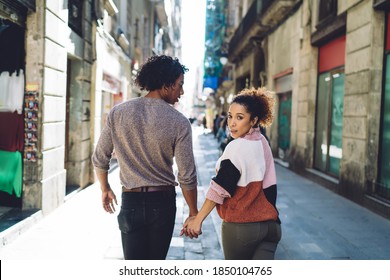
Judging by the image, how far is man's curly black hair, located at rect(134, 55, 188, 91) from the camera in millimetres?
2627

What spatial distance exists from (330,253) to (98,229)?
9.41 feet

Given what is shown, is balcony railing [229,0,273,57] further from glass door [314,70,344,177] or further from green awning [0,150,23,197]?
green awning [0,150,23,197]

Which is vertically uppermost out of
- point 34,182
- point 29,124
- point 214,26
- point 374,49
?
point 214,26

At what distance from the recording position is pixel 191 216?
261 centimetres

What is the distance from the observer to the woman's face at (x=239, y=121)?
251 cm

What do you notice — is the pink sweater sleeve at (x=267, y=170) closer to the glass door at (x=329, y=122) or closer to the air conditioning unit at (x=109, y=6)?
the glass door at (x=329, y=122)

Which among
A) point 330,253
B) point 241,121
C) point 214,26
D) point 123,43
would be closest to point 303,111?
point 123,43

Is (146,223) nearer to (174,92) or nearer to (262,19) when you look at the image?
(174,92)

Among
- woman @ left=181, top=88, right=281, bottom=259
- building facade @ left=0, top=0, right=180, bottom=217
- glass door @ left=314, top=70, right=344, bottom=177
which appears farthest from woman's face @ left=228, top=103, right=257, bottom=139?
glass door @ left=314, top=70, right=344, bottom=177

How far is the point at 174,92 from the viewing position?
2670mm

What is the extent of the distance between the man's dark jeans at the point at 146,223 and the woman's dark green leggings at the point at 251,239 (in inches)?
13.7

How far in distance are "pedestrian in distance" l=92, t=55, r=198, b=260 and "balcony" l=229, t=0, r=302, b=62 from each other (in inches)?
435

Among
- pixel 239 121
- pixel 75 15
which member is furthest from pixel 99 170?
pixel 75 15

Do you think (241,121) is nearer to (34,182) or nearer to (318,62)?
(34,182)
